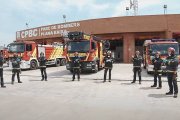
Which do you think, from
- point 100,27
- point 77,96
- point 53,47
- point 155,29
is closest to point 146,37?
point 155,29

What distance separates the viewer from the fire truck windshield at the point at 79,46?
69.3ft

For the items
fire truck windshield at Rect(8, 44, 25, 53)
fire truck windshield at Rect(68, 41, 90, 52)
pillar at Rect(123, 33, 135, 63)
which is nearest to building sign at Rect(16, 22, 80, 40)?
pillar at Rect(123, 33, 135, 63)

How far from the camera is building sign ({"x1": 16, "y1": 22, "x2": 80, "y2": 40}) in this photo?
41562mm

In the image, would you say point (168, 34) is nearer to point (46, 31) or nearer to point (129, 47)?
point (129, 47)

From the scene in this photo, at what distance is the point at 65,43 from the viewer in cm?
2198

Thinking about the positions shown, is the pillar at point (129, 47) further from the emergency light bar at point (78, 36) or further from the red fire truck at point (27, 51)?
the emergency light bar at point (78, 36)

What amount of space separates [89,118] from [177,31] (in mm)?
29677

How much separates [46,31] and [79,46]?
2455cm

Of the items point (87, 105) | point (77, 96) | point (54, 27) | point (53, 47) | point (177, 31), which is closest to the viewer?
point (87, 105)

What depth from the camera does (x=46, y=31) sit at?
4497 centimetres

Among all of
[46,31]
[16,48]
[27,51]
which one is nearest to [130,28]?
[46,31]

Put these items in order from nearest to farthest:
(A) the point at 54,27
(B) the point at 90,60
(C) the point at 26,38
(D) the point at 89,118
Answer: (D) the point at 89,118
(B) the point at 90,60
(A) the point at 54,27
(C) the point at 26,38

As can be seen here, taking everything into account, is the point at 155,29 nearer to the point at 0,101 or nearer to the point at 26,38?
the point at 26,38

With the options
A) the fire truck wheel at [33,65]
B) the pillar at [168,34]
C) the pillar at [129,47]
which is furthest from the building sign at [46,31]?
the fire truck wheel at [33,65]
